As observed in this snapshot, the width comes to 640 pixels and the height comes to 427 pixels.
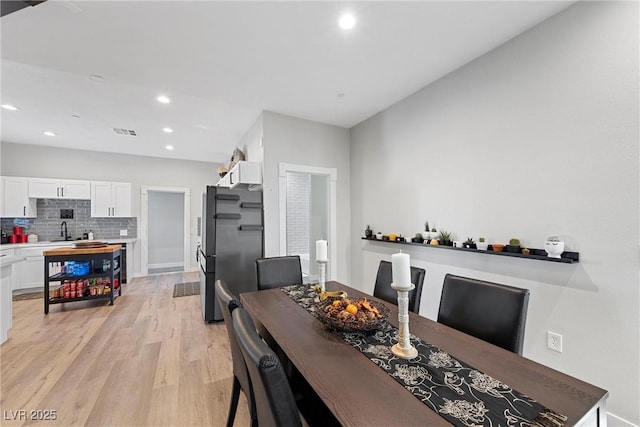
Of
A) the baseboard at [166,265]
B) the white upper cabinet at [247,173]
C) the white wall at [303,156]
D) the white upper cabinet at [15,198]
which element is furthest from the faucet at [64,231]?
the white wall at [303,156]

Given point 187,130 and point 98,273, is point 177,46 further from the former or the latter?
point 98,273

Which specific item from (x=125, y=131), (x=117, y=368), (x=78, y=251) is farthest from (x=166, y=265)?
(x=117, y=368)

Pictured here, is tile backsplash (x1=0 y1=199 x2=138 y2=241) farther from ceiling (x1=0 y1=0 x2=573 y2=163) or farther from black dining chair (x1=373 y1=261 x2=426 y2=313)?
black dining chair (x1=373 y1=261 x2=426 y2=313)

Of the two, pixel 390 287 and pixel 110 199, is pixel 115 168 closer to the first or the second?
pixel 110 199

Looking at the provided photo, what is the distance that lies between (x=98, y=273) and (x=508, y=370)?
5.22m

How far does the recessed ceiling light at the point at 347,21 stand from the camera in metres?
1.89

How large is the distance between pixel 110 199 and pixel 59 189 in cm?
80

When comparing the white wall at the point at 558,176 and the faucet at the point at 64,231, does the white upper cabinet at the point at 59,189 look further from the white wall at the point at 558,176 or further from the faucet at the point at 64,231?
the white wall at the point at 558,176

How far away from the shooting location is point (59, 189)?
512 cm

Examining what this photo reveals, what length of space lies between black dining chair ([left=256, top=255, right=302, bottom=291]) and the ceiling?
189 cm

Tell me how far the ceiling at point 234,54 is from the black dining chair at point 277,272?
74.5 inches

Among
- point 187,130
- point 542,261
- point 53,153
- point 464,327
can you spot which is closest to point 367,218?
point 542,261

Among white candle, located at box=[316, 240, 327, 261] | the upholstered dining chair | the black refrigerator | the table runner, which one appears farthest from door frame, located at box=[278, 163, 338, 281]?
the upholstered dining chair

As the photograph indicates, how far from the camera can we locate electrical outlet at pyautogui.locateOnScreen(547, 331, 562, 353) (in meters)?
1.87
